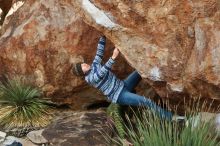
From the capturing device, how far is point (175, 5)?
266 inches

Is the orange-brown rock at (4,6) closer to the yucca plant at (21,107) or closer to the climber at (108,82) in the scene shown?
the yucca plant at (21,107)

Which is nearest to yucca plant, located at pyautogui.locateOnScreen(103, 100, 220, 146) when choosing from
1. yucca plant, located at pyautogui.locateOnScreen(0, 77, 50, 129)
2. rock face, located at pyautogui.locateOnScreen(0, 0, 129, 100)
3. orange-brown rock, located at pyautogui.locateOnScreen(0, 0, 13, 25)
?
rock face, located at pyautogui.locateOnScreen(0, 0, 129, 100)

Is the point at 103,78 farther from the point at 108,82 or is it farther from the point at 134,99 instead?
the point at 134,99

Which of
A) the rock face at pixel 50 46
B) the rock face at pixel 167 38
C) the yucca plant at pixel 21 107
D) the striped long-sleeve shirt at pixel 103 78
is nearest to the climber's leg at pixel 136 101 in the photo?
the striped long-sleeve shirt at pixel 103 78

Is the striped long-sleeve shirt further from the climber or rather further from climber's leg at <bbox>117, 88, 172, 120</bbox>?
climber's leg at <bbox>117, 88, 172, 120</bbox>

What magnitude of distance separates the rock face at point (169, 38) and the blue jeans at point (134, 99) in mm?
298

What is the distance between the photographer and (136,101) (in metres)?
8.08

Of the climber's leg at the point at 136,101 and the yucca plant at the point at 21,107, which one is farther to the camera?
the yucca plant at the point at 21,107

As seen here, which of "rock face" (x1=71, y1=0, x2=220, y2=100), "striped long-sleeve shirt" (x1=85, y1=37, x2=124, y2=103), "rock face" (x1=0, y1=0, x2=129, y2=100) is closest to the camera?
"rock face" (x1=71, y1=0, x2=220, y2=100)

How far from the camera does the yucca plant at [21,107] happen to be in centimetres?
967

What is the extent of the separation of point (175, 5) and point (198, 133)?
179cm

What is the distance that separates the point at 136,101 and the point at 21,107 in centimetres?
285

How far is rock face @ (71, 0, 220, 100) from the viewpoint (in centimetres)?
653

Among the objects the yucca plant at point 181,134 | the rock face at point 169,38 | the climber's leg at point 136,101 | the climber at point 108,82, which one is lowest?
the yucca plant at point 181,134
